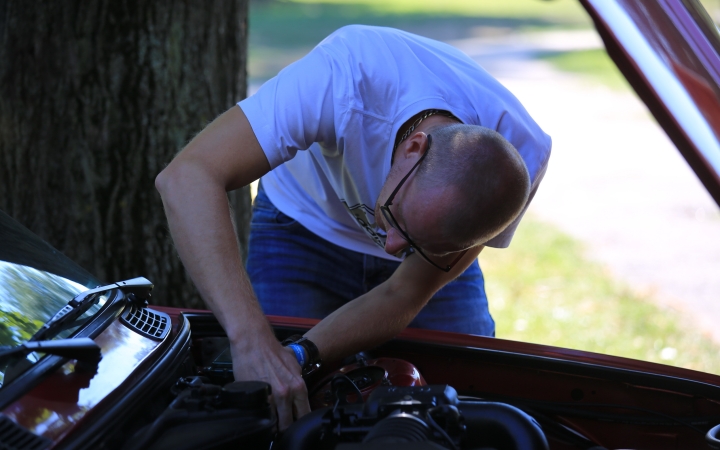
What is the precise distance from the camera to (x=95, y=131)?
2938mm

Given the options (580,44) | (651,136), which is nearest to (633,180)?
(651,136)

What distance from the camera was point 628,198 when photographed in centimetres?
750

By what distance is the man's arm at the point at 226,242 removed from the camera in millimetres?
1757

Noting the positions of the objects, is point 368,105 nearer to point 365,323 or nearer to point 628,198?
point 365,323

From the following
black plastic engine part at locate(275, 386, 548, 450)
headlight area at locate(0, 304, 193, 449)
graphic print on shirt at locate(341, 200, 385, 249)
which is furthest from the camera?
graphic print on shirt at locate(341, 200, 385, 249)

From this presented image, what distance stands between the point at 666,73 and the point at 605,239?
5.75 m

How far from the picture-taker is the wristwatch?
75.5 inches

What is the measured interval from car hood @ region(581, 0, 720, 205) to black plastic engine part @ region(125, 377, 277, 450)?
0.85m

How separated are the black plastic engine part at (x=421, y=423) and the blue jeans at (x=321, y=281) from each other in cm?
122

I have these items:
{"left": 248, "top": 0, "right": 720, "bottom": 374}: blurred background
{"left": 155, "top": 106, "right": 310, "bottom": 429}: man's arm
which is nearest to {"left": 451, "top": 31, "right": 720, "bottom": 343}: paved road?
{"left": 248, "top": 0, "right": 720, "bottom": 374}: blurred background

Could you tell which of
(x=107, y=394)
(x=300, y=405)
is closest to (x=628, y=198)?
(x=300, y=405)

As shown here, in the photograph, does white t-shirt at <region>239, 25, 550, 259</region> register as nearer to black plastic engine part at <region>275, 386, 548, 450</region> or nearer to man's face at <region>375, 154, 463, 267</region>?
man's face at <region>375, 154, 463, 267</region>

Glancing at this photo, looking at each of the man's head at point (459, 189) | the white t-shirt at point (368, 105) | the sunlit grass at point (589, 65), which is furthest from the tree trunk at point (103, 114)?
the sunlit grass at point (589, 65)

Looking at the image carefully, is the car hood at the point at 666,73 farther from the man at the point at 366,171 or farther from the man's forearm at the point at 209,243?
the man's forearm at the point at 209,243
